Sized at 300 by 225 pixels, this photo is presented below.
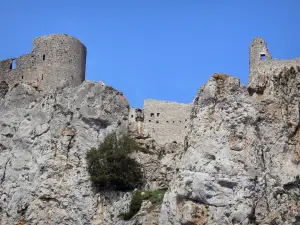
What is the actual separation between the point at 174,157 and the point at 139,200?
16.1 ft

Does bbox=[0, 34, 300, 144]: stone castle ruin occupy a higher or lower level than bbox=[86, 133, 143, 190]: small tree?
higher

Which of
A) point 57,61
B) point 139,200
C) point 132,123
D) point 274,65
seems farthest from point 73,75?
point 274,65

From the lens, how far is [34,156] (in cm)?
3784

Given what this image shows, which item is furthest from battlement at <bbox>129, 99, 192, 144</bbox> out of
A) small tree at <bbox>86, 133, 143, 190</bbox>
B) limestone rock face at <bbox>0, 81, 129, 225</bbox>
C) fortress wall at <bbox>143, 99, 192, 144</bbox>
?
small tree at <bbox>86, 133, 143, 190</bbox>

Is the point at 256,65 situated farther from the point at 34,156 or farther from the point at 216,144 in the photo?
the point at 34,156

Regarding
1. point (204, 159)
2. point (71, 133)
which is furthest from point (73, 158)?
point (204, 159)

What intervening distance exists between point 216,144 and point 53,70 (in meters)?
14.9

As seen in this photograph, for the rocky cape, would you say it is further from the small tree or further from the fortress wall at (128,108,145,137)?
the small tree

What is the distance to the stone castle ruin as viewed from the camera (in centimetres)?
3969

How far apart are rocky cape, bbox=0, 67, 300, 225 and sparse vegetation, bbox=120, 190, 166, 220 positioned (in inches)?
20.8

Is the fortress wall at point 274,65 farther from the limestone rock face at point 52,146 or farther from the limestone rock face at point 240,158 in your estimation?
the limestone rock face at point 52,146

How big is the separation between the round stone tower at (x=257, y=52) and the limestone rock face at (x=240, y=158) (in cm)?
510

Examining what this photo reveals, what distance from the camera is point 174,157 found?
3812 centimetres

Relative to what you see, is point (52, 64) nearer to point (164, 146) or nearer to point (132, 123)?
point (132, 123)
